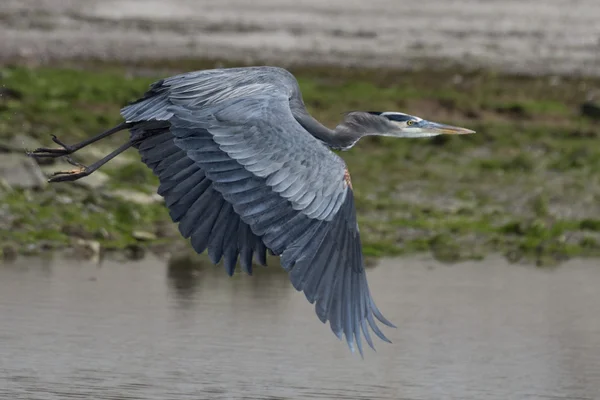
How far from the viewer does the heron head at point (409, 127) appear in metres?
8.35

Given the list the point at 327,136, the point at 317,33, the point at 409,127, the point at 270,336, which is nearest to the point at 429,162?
the point at 270,336

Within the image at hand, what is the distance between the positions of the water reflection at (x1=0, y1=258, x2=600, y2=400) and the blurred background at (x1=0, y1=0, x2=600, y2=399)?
0.03m

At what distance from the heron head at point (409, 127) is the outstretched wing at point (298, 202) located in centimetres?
103

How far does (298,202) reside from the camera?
23.6 ft

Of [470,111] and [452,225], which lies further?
[470,111]

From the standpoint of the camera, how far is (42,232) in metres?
12.1

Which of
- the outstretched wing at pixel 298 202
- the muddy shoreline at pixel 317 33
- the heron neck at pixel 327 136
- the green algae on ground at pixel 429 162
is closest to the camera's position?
the outstretched wing at pixel 298 202

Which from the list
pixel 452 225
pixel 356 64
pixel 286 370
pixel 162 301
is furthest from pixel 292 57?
pixel 286 370

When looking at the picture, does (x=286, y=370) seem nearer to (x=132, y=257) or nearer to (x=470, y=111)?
(x=132, y=257)

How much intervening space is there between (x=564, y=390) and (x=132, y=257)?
4.57 m

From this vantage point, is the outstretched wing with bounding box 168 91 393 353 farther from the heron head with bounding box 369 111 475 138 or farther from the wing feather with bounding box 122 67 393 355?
the heron head with bounding box 369 111 475 138

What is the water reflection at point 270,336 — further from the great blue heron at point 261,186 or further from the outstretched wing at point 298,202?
the outstretched wing at point 298,202

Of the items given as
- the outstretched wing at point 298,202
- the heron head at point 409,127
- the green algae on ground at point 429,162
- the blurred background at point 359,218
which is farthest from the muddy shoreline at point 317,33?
the outstretched wing at point 298,202

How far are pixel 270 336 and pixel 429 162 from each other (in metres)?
8.12
